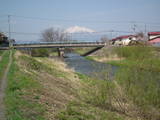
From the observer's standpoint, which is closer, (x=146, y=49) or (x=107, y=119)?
(x=107, y=119)

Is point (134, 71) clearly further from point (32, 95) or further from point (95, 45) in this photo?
point (95, 45)

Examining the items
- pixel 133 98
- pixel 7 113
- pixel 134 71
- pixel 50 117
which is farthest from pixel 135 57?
pixel 7 113

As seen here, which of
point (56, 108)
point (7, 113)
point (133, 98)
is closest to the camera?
point (7, 113)

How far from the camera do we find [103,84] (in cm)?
1110

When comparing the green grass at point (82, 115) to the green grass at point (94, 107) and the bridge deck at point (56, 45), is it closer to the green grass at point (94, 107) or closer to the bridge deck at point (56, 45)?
the green grass at point (94, 107)

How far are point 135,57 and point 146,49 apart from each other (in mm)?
822

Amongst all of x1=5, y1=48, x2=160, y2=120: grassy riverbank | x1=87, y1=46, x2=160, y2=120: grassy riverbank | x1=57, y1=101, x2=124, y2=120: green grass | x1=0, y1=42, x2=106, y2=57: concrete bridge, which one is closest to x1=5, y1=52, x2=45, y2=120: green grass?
x1=5, y1=48, x2=160, y2=120: grassy riverbank

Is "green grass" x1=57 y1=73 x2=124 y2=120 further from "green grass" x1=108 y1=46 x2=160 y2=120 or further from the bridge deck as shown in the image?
the bridge deck

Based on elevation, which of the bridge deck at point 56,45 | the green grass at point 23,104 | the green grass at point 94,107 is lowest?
the green grass at point 94,107

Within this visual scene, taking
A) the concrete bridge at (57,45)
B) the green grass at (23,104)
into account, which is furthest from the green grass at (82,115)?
the concrete bridge at (57,45)

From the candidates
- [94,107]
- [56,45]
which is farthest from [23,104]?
[56,45]

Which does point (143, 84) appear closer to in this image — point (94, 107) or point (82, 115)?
point (94, 107)

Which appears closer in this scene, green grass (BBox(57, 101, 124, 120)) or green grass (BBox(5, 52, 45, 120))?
green grass (BBox(5, 52, 45, 120))

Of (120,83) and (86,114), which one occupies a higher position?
(120,83)
